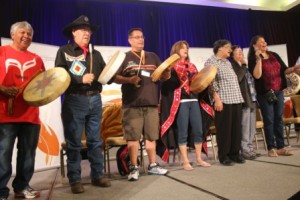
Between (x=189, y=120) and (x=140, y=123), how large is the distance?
68cm

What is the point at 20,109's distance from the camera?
241 centimetres

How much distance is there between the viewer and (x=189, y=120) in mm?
3379

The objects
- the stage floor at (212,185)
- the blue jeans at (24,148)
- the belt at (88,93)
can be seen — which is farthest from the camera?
the belt at (88,93)

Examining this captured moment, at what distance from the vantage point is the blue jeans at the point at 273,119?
3.69 m

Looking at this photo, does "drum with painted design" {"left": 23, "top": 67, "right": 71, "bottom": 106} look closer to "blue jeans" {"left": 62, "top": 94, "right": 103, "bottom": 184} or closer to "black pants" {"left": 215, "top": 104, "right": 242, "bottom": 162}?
"blue jeans" {"left": 62, "top": 94, "right": 103, "bottom": 184}

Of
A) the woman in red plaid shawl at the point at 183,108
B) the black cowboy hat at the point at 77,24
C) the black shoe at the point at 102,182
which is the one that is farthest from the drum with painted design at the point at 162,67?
the black shoe at the point at 102,182

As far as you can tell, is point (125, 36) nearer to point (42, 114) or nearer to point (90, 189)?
point (42, 114)

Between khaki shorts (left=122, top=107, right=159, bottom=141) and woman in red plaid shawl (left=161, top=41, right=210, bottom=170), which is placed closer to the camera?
khaki shorts (left=122, top=107, right=159, bottom=141)

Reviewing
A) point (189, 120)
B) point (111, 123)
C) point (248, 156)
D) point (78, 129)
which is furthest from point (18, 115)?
point (248, 156)

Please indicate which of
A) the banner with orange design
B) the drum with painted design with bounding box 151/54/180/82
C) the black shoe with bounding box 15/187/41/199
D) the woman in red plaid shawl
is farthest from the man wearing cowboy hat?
the banner with orange design

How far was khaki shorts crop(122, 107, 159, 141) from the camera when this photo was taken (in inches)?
116

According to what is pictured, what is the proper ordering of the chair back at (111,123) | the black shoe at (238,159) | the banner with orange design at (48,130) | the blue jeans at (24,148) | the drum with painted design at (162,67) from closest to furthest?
the blue jeans at (24,148) < the drum with painted design at (162,67) < the black shoe at (238,159) < the chair back at (111,123) < the banner with orange design at (48,130)

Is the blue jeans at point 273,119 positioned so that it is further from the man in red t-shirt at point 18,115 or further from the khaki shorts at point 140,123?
the man in red t-shirt at point 18,115

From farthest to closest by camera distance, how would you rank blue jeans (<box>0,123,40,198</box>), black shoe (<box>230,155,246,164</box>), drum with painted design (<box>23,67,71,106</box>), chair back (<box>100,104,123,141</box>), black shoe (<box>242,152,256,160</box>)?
chair back (<box>100,104,123,141</box>)
black shoe (<box>242,152,256,160</box>)
black shoe (<box>230,155,246,164</box>)
blue jeans (<box>0,123,40,198</box>)
drum with painted design (<box>23,67,71,106</box>)
